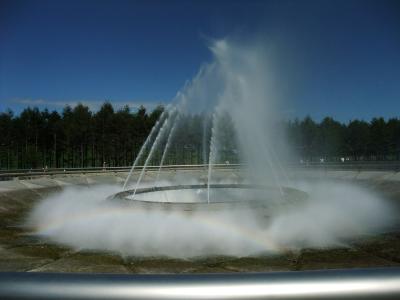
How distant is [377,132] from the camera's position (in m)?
85.9

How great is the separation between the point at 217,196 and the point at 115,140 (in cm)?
5435

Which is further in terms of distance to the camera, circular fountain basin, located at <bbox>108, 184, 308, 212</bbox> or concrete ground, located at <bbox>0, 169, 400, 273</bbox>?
circular fountain basin, located at <bbox>108, 184, 308, 212</bbox>

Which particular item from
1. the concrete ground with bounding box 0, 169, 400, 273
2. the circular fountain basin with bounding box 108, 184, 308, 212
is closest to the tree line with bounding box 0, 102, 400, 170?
the circular fountain basin with bounding box 108, 184, 308, 212

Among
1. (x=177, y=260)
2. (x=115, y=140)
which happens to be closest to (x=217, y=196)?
(x=177, y=260)

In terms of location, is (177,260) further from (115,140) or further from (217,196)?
(115,140)

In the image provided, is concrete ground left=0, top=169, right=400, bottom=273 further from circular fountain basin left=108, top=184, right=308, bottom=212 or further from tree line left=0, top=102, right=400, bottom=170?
tree line left=0, top=102, right=400, bottom=170

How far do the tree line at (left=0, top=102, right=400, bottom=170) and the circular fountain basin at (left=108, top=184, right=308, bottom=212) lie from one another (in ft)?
141

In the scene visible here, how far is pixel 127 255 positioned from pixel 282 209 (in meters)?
A: 5.73

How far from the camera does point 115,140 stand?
73625 mm

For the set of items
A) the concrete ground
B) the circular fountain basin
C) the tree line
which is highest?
the tree line

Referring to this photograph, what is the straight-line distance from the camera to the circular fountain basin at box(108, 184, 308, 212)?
14008 mm

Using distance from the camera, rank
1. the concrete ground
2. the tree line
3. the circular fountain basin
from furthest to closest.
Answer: the tree line
the circular fountain basin
the concrete ground

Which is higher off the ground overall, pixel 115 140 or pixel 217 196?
pixel 115 140

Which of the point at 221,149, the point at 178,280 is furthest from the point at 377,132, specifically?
the point at 178,280
